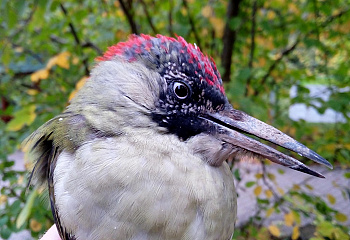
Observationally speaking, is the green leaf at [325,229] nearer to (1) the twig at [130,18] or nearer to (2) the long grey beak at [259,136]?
(2) the long grey beak at [259,136]

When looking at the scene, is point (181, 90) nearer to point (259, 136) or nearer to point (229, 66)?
point (259, 136)

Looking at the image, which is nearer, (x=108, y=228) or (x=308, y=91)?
(x=108, y=228)

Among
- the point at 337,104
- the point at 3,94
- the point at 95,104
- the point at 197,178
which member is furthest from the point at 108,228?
the point at 3,94

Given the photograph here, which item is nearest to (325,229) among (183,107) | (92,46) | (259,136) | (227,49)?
(259,136)

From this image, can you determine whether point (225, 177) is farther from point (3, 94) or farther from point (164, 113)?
point (3, 94)

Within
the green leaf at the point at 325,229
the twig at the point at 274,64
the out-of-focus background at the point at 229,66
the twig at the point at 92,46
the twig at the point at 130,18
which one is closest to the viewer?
the green leaf at the point at 325,229

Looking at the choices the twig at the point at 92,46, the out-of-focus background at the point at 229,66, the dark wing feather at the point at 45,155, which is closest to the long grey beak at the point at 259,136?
the dark wing feather at the point at 45,155

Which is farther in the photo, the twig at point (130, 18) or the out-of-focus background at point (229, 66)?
the twig at point (130, 18)
